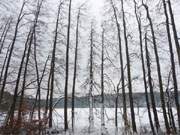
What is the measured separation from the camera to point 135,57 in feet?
68.7

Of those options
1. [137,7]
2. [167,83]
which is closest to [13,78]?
[137,7]

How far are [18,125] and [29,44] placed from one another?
34.9 ft

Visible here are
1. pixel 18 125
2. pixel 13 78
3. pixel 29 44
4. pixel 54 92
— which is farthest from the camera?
pixel 54 92

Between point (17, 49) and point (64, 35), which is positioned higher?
point (64, 35)

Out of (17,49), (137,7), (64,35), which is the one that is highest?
(137,7)

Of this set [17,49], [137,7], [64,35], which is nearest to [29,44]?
[17,49]

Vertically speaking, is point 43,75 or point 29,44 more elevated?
point 29,44

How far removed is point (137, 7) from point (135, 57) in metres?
4.35

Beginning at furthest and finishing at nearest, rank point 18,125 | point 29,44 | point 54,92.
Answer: point 54,92 < point 29,44 < point 18,125

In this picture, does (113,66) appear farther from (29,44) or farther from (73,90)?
(29,44)

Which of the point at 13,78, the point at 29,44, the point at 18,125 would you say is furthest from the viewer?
the point at 13,78

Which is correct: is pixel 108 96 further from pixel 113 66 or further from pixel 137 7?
pixel 137 7

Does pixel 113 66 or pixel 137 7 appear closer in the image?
pixel 137 7

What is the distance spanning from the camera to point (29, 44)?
65.6 ft
